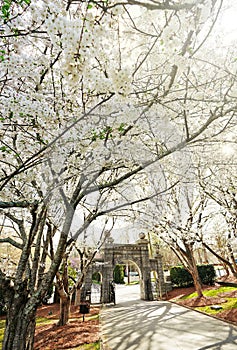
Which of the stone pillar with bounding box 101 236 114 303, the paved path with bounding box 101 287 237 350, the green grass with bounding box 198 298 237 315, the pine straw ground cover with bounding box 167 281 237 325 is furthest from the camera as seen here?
the stone pillar with bounding box 101 236 114 303

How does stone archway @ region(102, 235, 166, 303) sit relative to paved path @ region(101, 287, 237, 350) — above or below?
above

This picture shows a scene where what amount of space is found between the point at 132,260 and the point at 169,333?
9.21 metres

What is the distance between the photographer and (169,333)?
6.43 meters

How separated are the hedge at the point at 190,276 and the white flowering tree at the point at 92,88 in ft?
48.4

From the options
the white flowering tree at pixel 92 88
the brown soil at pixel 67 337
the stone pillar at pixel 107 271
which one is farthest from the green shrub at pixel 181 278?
the white flowering tree at pixel 92 88

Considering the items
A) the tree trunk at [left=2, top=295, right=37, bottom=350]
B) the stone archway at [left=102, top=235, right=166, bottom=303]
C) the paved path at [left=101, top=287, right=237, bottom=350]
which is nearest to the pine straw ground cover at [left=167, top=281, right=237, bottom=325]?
the paved path at [left=101, top=287, right=237, bottom=350]

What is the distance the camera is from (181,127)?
4.18 m

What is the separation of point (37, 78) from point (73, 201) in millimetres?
1985

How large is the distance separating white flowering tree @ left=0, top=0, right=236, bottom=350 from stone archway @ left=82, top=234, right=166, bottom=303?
10997 mm

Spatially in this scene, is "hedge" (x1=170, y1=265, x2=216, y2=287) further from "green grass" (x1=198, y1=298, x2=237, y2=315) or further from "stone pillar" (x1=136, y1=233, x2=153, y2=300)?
"green grass" (x1=198, y1=298, x2=237, y2=315)

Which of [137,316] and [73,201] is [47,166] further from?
[137,316]

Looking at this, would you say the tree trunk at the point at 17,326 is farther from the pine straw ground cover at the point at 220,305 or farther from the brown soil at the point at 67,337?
the pine straw ground cover at the point at 220,305

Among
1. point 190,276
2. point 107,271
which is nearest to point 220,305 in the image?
point 107,271

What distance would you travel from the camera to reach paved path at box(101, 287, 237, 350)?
535cm
